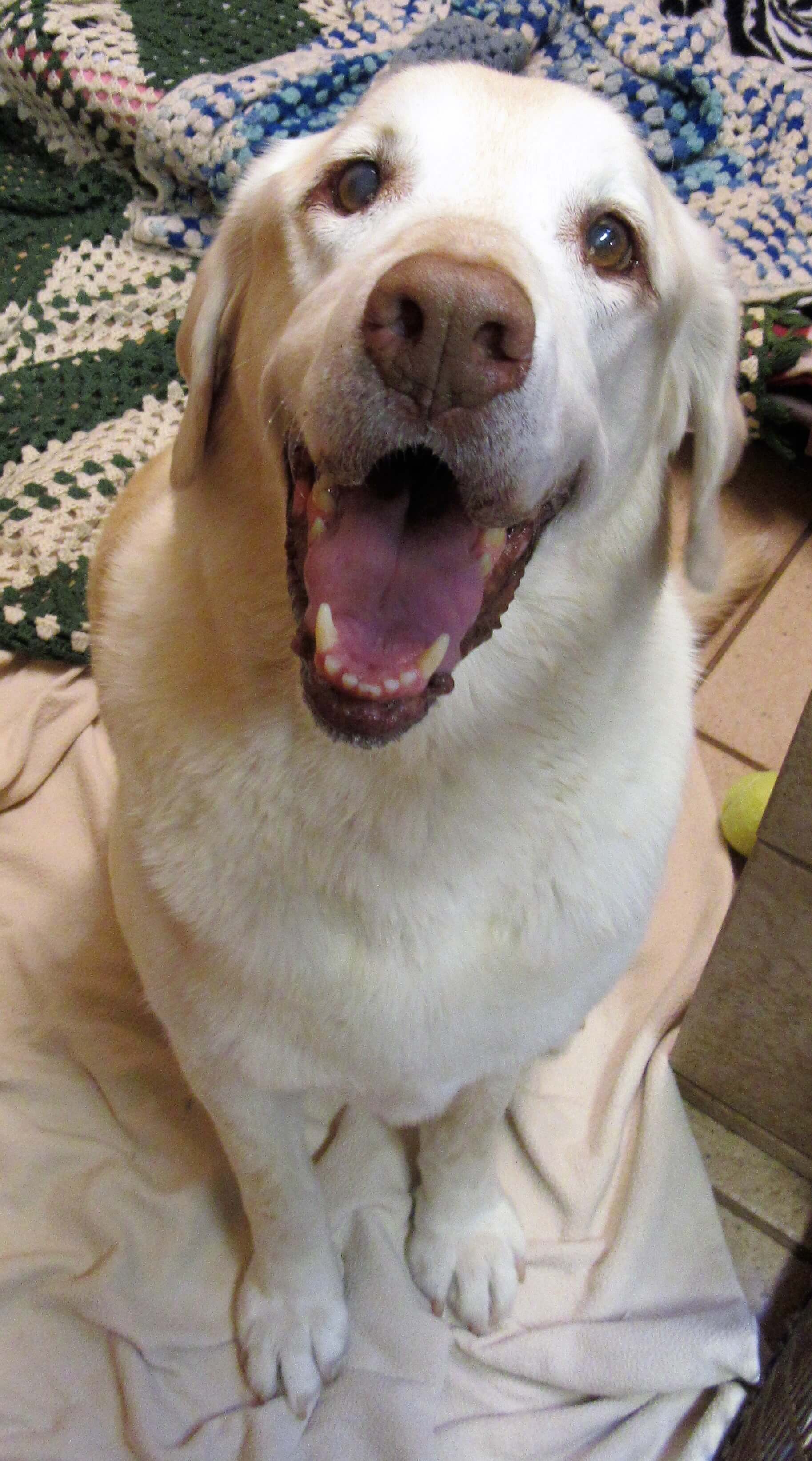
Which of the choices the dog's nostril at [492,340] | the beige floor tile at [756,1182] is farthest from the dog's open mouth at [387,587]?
the beige floor tile at [756,1182]

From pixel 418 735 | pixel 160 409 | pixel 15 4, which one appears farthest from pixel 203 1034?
pixel 15 4

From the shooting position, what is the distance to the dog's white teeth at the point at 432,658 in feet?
2.28

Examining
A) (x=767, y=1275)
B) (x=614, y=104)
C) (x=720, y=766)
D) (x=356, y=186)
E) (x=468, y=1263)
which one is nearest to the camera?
(x=356, y=186)

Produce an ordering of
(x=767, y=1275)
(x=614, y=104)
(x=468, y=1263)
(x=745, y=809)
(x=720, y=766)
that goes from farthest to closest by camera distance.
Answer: (x=614, y=104)
(x=720, y=766)
(x=745, y=809)
(x=767, y=1275)
(x=468, y=1263)

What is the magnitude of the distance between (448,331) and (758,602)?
1464mm

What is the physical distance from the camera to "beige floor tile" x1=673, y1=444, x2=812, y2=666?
192cm

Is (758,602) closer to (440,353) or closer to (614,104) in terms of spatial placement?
(614,104)

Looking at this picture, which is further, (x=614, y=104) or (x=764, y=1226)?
(x=614, y=104)

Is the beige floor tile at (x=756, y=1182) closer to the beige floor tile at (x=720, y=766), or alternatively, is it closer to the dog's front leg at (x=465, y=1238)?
the dog's front leg at (x=465, y=1238)

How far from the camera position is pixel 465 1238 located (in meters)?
1.23

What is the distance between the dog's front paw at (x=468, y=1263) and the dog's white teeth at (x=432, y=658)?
0.78m

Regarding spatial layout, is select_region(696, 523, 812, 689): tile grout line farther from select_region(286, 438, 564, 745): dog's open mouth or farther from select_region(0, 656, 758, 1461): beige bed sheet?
select_region(286, 438, 564, 745): dog's open mouth

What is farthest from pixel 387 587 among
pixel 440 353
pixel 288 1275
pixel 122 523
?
pixel 288 1275

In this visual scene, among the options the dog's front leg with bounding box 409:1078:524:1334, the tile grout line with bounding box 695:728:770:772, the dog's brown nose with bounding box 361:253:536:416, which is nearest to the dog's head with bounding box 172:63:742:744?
the dog's brown nose with bounding box 361:253:536:416
